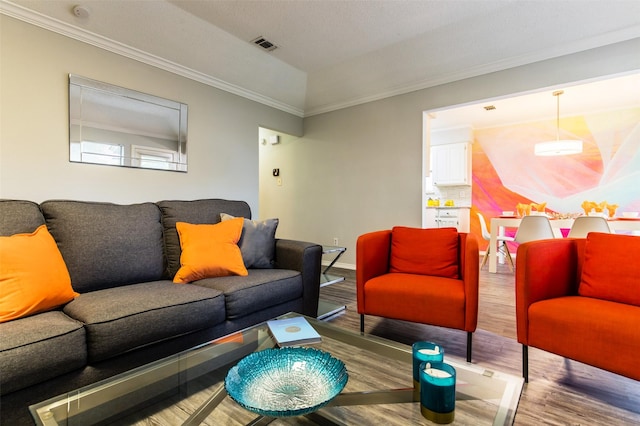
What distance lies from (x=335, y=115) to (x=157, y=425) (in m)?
4.19

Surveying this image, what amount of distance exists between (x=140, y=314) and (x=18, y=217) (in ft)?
3.07

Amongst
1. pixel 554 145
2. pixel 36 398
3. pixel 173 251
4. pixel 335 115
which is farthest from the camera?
pixel 335 115

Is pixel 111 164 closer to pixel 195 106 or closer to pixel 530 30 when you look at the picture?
pixel 195 106

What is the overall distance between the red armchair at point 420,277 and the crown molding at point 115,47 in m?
2.58

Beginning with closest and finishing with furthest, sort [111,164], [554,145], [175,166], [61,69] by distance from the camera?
1. [61,69]
2. [111,164]
3. [175,166]
4. [554,145]

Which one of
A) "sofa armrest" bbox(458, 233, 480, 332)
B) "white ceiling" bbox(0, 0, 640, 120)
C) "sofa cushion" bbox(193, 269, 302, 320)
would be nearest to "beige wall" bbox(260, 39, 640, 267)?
"white ceiling" bbox(0, 0, 640, 120)

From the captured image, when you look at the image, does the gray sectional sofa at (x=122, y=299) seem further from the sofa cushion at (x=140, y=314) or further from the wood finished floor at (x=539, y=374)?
the wood finished floor at (x=539, y=374)

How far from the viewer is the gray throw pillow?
2320mm

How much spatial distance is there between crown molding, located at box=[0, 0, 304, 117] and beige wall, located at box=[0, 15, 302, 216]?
0.04 m

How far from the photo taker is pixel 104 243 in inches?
74.5

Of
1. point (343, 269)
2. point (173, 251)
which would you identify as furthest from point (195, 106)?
point (343, 269)

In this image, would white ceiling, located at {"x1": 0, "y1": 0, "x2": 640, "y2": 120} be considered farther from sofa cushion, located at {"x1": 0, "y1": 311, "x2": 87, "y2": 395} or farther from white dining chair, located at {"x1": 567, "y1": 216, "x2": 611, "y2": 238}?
sofa cushion, located at {"x1": 0, "y1": 311, "x2": 87, "y2": 395}

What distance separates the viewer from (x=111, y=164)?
2707 millimetres

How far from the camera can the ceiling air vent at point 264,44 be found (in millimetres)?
3167
